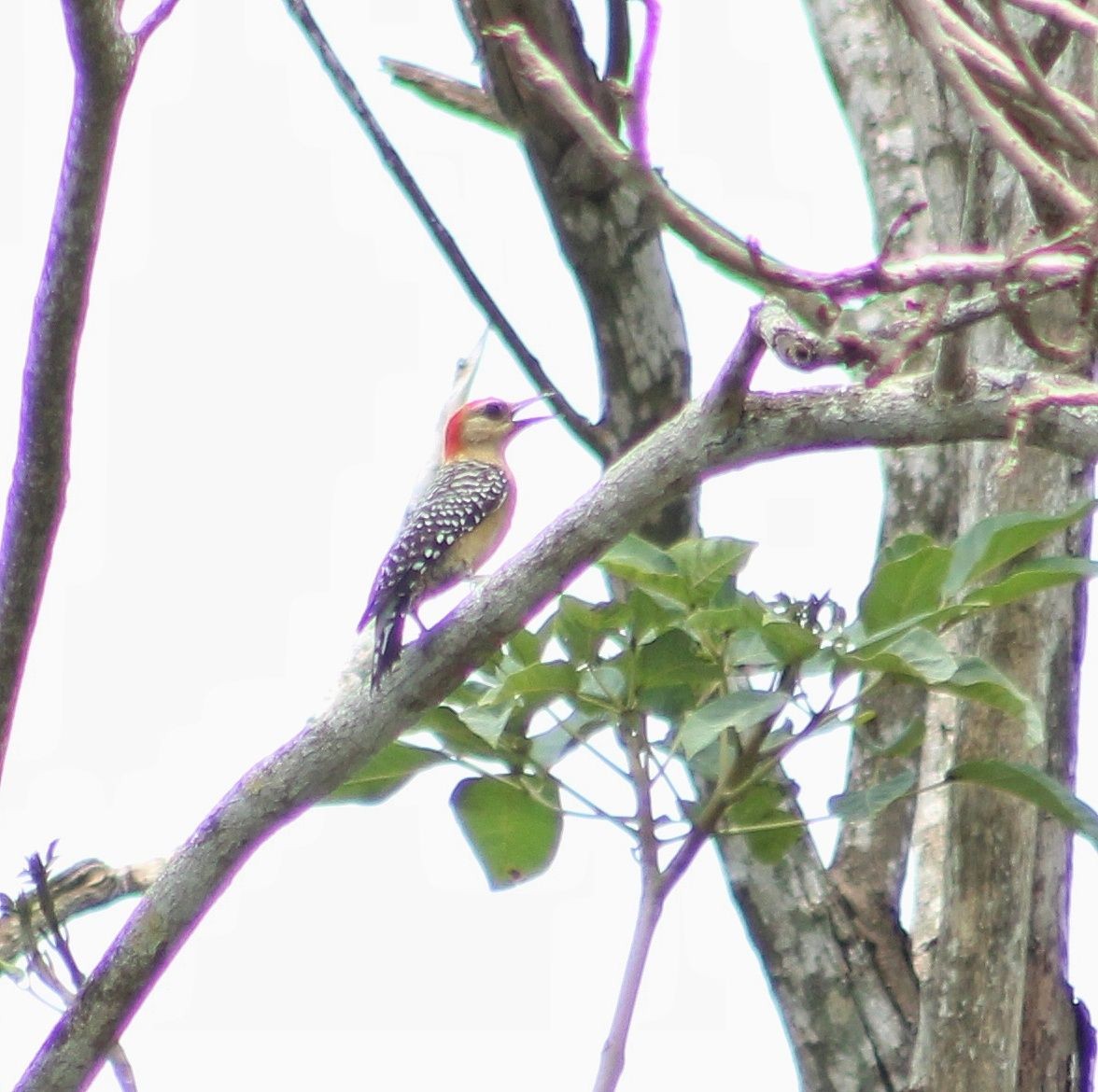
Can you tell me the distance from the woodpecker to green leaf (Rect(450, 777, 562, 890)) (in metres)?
0.54

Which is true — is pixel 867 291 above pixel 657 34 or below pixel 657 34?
below

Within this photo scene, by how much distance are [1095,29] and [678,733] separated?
1.67 m

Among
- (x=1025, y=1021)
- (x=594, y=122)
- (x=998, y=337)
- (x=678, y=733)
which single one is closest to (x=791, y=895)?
(x=1025, y=1021)

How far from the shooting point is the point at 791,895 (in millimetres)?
4484

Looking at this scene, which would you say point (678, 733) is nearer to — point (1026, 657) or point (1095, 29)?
point (1026, 657)

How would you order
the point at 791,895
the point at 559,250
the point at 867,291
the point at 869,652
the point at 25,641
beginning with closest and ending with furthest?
the point at 867,291 < the point at 869,652 < the point at 25,641 < the point at 791,895 < the point at 559,250

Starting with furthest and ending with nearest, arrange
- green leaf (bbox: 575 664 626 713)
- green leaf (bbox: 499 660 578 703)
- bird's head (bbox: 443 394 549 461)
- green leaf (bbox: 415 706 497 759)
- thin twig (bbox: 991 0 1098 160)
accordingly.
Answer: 1. bird's head (bbox: 443 394 549 461)
2. green leaf (bbox: 415 706 497 759)
3. green leaf (bbox: 575 664 626 713)
4. green leaf (bbox: 499 660 578 703)
5. thin twig (bbox: 991 0 1098 160)

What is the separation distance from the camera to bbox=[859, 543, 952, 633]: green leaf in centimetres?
338

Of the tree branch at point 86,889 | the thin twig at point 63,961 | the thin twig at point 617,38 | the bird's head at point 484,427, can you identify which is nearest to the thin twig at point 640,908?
the thin twig at point 63,961

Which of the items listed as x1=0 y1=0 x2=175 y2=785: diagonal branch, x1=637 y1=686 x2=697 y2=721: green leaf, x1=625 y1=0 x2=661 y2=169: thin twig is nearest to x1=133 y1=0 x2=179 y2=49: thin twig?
x1=0 y1=0 x2=175 y2=785: diagonal branch

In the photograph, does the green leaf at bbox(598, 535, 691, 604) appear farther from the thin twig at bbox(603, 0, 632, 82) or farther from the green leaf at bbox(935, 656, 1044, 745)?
the thin twig at bbox(603, 0, 632, 82)

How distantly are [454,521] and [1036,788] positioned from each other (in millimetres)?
2524

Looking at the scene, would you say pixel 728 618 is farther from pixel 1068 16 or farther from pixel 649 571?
pixel 1068 16

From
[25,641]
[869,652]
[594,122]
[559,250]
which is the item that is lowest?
[25,641]
